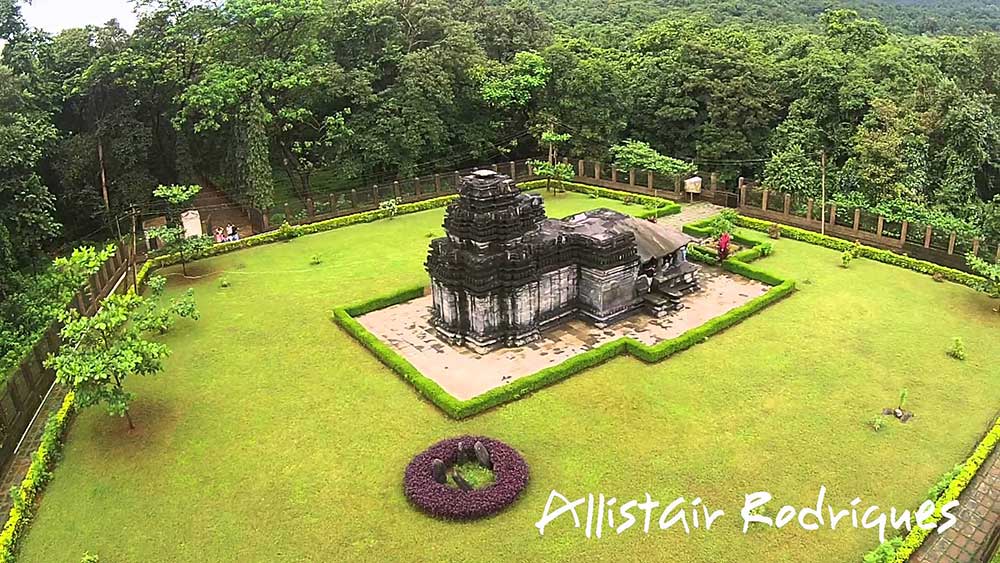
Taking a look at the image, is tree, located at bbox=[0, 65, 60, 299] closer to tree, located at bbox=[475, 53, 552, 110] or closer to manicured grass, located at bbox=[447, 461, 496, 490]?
manicured grass, located at bbox=[447, 461, 496, 490]

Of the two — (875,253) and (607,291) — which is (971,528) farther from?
(875,253)

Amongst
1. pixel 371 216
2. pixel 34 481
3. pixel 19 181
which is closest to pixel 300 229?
pixel 371 216

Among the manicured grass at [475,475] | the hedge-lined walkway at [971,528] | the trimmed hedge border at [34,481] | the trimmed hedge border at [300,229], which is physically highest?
the trimmed hedge border at [300,229]

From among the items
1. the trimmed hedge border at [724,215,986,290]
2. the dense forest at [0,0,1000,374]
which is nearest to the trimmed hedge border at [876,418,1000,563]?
the trimmed hedge border at [724,215,986,290]

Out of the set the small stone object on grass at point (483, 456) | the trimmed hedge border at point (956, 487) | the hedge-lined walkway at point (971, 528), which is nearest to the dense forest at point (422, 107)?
the trimmed hedge border at point (956, 487)

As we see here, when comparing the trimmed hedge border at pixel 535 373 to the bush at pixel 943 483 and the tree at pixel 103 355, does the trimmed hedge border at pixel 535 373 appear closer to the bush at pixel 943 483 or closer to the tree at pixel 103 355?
the tree at pixel 103 355

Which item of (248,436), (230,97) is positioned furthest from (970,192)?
(230,97)
